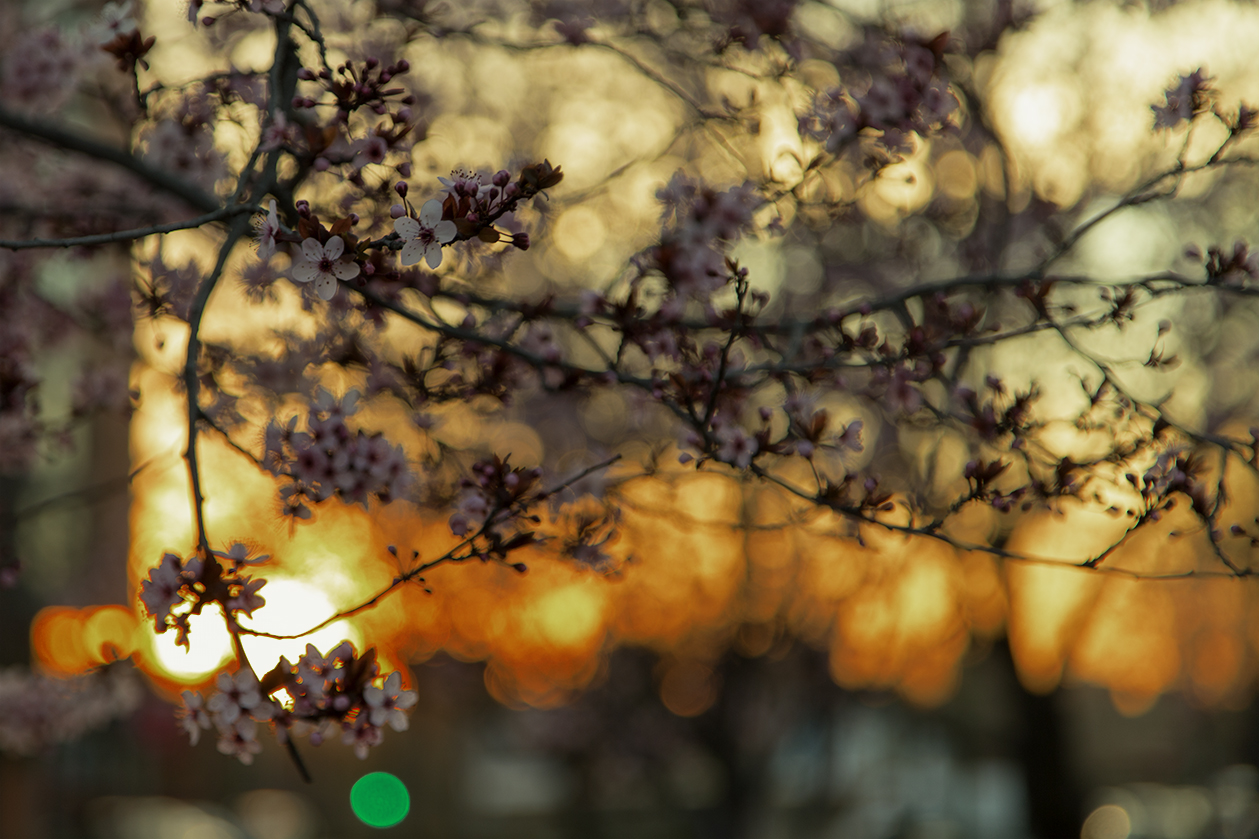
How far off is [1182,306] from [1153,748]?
97.2 feet

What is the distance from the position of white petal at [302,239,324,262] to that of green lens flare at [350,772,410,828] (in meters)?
18.1

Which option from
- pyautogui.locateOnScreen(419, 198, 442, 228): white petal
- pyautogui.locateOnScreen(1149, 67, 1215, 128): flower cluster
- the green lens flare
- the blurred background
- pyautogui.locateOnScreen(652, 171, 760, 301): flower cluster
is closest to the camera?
pyautogui.locateOnScreen(419, 198, 442, 228): white petal

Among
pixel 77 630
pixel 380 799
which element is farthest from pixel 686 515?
pixel 380 799

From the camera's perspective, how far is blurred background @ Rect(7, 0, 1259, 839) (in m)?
5.11

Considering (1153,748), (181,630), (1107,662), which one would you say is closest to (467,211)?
(181,630)

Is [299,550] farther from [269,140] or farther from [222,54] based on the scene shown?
[269,140]

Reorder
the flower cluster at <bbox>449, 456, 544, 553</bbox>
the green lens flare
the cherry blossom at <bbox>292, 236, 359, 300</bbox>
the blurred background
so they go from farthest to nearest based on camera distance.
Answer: the green lens flare → the blurred background → the flower cluster at <bbox>449, 456, 544, 553</bbox> → the cherry blossom at <bbox>292, 236, 359, 300</bbox>

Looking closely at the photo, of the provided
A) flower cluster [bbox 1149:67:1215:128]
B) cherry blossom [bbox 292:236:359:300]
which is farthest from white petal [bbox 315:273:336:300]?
flower cluster [bbox 1149:67:1215:128]

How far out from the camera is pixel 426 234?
2.06 metres

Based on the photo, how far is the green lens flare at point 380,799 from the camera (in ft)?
60.4

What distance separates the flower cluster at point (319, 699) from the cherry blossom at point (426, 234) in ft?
2.89

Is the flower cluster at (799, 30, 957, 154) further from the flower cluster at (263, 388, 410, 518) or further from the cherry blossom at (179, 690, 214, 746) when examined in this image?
the cherry blossom at (179, 690, 214, 746)

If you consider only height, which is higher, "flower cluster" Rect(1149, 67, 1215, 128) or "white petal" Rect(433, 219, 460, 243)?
"flower cluster" Rect(1149, 67, 1215, 128)

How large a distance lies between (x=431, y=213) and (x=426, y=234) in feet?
0.20
